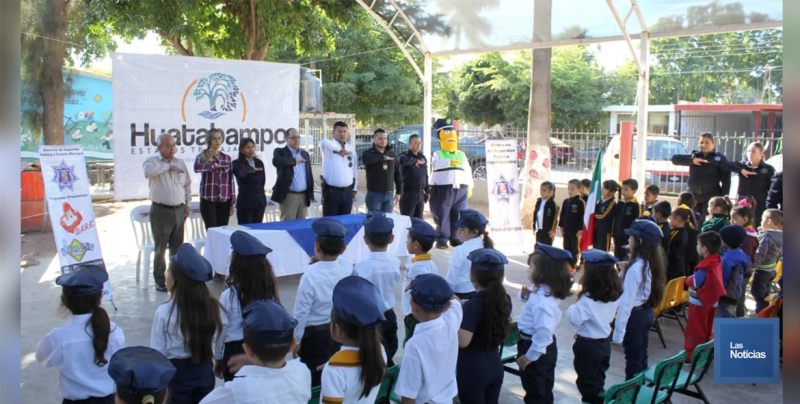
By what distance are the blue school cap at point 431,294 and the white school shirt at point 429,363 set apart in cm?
9

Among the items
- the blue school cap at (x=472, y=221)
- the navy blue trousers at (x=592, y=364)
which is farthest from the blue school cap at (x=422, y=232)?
the navy blue trousers at (x=592, y=364)

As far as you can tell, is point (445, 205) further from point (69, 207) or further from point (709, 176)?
point (69, 207)

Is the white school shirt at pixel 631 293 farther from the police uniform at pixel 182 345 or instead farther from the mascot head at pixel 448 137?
the mascot head at pixel 448 137

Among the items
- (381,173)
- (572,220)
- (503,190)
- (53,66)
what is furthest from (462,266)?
(53,66)

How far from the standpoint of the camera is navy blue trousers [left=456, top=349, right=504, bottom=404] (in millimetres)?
3523

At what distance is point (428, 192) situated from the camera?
9727mm

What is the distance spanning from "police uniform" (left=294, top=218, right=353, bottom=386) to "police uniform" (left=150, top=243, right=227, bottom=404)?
1.73 ft

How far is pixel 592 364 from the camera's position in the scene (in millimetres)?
4074

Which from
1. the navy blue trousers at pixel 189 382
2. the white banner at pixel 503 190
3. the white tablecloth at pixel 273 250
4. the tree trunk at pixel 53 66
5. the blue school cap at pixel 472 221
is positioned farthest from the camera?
the tree trunk at pixel 53 66

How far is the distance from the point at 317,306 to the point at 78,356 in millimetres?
1291

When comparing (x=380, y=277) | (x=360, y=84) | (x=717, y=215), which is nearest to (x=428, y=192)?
(x=717, y=215)

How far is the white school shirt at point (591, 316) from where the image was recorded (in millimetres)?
3984

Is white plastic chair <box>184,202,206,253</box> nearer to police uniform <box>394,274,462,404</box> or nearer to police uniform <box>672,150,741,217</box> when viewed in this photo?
police uniform <box>394,274,462,404</box>

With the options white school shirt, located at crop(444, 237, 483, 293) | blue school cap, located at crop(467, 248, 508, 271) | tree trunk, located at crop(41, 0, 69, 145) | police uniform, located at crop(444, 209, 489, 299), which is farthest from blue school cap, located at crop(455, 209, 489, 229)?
tree trunk, located at crop(41, 0, 69, 145)
